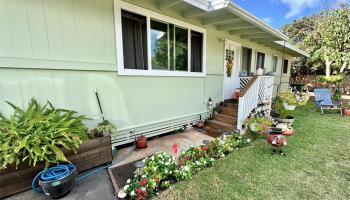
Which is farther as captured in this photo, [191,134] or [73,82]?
[191,134]

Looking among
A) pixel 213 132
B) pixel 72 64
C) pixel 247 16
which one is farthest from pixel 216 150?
pixel 247 16

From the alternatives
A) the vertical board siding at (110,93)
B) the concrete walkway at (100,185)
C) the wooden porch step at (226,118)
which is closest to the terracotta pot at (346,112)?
the wooden porch step at (226,118)

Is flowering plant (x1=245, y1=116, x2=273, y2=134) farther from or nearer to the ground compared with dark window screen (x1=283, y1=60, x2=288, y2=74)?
nearer to the ground

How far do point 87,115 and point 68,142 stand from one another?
2.81 ft

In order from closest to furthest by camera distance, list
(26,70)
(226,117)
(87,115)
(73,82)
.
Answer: (26,70), (73,82), (87,115), (226,117)

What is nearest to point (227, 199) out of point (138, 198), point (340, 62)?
point (138, 198)

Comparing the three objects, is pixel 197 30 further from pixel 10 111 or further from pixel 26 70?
pixel 10 111

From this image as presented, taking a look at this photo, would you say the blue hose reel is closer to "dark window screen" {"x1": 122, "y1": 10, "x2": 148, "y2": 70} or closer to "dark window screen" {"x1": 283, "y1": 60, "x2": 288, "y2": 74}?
"dark window screen" {"x1": 122, "y1": 10, "x2": 148, "y2": 70}

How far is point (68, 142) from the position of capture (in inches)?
95.0

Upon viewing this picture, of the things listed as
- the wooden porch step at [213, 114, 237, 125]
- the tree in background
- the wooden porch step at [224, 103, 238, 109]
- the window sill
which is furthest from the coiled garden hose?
the tree in background

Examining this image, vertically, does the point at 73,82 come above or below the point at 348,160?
above

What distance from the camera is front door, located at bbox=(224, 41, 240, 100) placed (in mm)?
6234

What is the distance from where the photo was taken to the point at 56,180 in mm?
2076

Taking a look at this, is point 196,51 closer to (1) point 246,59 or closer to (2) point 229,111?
(2) point 229,111
